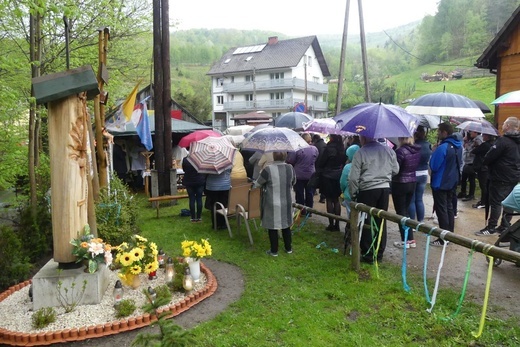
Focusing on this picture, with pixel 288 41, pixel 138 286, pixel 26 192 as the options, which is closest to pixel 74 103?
pixel 138 286

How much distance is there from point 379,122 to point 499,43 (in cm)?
979

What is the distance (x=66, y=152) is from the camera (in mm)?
4230

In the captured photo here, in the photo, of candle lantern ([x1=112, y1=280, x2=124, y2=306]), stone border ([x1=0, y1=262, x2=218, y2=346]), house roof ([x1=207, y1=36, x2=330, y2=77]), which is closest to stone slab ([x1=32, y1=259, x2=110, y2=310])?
candle lantern ([x1=112, y1=280, x2=124, y2=306])

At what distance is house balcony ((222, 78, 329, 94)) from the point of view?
43.8 m

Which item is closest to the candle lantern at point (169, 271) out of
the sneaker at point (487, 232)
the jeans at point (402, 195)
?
the jeans at point (402, 195)

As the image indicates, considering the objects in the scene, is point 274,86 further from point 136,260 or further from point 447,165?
point 136,260

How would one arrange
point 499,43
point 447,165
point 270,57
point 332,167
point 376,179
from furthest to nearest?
point 270,57
point 499,43
point 332,167
point 447,165
point 376,179

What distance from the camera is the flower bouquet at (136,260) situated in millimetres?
4543

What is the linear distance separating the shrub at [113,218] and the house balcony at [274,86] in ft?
117

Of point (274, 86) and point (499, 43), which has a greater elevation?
point (274, 86)

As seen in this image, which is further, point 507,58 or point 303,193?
point 507,58

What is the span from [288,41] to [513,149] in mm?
43638

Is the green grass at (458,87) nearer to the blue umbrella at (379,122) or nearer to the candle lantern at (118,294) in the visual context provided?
the blue umbrella at (379,122)

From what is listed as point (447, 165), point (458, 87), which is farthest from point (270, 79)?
point (447, 165)
